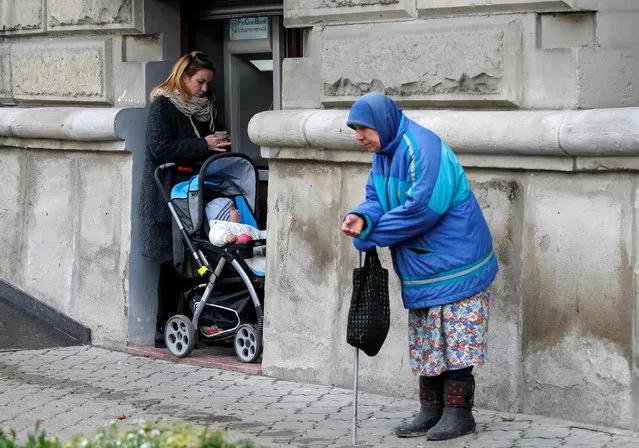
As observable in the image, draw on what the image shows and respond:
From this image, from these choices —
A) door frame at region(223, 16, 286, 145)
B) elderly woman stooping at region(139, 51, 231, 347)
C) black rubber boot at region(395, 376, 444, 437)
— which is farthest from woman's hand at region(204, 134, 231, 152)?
black rubber boot at region(395, 376, 444, 437)

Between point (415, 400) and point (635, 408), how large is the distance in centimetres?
138

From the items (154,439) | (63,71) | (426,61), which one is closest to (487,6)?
(426,61)

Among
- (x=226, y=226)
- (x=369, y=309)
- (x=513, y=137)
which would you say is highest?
(x=513, y=137)

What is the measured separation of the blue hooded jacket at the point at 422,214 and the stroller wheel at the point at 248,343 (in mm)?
2199

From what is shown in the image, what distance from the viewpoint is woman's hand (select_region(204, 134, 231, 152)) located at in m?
9.13

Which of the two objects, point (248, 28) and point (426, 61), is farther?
point (248, 28)

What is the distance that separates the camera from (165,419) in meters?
7.36

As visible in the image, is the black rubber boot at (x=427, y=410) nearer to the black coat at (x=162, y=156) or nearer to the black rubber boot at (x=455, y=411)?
the black rubber boot at (x=455, y=411)

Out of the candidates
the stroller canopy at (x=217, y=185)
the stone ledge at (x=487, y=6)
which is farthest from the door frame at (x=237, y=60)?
the stone ledge at (x=487, y=6)

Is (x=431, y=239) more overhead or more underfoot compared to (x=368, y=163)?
more underfoot

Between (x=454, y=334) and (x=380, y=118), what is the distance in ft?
3.46

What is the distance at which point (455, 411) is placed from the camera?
6676 millimetres

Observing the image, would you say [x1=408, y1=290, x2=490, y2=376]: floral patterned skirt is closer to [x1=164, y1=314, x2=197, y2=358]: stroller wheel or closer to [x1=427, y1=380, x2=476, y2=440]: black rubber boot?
[x1=427, y1=380, x2=476, y2=440]: black rubber boot

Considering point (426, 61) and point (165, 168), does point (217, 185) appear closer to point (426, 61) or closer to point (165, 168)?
point (165, 168)
